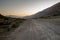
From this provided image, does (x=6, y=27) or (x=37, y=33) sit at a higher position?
(x=6, y=27)

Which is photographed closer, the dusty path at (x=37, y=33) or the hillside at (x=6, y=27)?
the dusty path at (x=37, y=33)

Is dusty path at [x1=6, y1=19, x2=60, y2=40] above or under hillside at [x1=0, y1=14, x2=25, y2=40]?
under

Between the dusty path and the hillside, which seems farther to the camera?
the hillside

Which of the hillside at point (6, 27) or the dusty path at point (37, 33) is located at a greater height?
the hillside at point (6, 27)

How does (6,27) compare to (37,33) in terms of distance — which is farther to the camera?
(6,27)
